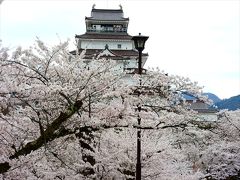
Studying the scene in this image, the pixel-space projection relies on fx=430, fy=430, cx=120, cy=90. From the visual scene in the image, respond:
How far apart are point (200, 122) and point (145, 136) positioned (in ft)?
13.6

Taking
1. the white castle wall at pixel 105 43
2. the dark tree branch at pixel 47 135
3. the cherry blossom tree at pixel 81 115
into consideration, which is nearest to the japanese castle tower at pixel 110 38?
the white castle wall at pixel 105 43

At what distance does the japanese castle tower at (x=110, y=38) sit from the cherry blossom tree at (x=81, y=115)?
22.9 metres

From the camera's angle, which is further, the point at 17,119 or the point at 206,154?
the point at 206,154

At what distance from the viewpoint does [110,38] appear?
38.7 m

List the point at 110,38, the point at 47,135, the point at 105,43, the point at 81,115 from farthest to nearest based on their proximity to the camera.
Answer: the point at 105,43
the point at 110,38
the point at 81,115
the point at 47,135

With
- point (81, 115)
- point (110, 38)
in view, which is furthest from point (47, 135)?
point (110, 38)

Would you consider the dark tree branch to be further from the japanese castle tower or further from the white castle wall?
the white castle wall

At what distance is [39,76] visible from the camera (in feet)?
30.5

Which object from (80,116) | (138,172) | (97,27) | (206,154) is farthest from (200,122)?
(97,27)

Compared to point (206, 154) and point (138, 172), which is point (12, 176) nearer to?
point (138, 172)

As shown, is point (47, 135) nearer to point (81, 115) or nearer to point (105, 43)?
point (81, 115)

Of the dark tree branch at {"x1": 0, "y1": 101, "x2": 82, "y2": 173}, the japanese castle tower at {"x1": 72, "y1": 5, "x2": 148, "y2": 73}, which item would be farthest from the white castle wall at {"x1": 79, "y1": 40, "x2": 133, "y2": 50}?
the dark tree branch at {"x1": 0, "y1": 101, "x2": 82, "y2": 173}

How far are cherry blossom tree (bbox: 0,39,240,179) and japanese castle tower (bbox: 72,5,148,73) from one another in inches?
900

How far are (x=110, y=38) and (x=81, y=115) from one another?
1192 inches
